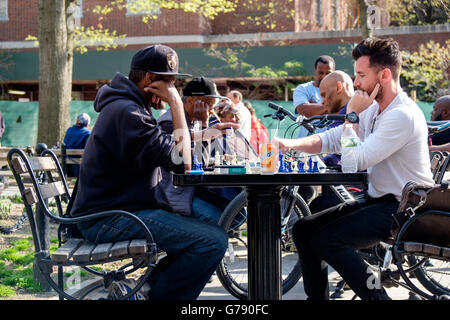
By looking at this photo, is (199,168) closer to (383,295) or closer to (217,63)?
(383,295)

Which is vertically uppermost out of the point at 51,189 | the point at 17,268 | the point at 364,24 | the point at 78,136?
the point at 364,24

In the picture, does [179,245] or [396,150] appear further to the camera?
[396,150]

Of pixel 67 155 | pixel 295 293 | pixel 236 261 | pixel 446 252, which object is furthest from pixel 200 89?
pixel 67 155

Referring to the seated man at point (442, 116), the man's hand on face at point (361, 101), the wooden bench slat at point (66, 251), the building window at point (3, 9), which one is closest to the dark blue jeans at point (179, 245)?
the wooden bench slat at point (66, 251)

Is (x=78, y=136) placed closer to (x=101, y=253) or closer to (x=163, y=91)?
(x=163, y=91)

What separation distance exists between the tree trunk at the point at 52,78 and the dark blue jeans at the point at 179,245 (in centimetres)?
991

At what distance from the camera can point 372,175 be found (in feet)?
11.9

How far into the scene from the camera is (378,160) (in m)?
3.39

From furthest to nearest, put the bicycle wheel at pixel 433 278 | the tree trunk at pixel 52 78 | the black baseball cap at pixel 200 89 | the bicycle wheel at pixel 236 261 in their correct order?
the tree trunk at pixel 52 78, the black baseball cap at pixel 200 89, the bicycle wheel at pixel 236 261, the bicycle wheel at pixel 433 278

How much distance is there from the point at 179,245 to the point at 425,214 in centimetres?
138

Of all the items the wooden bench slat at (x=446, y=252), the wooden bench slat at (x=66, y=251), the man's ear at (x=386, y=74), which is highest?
the man's ear at (x=386, y=74)

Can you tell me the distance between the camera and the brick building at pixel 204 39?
2405 centimetres

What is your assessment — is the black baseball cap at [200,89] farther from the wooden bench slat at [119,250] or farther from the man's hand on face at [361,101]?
the wooden bench slat at [119,250]

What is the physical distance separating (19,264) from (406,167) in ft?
13.9
